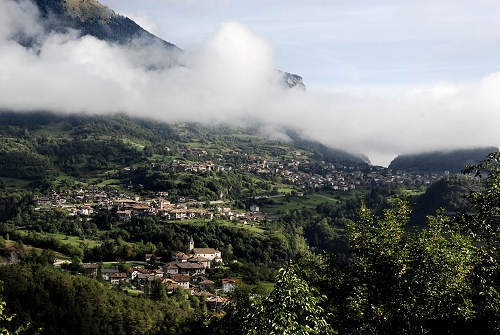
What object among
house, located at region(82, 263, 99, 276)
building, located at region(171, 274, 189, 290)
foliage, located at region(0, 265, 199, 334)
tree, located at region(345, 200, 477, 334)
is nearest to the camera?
tree, located at region(345, 200, 477, 334)

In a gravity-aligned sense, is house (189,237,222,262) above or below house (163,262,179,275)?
above

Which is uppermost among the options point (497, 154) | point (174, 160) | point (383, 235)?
point (497, 154)

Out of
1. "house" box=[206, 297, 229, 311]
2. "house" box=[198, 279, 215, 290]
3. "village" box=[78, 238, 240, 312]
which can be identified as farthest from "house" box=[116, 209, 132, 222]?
"house" box=[206, 297, 229, 311]

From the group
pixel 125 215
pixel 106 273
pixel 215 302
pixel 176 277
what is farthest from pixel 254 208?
pixel 215 302

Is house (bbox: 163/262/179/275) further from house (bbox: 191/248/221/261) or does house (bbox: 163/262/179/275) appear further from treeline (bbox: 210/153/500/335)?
treeline (bbox: 210/153/500/335)

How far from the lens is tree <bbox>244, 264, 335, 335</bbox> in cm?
930

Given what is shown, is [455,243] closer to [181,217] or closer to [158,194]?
[181,217]

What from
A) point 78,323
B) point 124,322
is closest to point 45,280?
point 78,323

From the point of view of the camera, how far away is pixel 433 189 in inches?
5679

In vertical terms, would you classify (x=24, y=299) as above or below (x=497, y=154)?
below

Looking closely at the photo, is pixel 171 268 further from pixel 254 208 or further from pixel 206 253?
pixel 254 208

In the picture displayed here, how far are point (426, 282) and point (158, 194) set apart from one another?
145 meters

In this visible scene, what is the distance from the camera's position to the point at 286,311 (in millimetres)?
9805

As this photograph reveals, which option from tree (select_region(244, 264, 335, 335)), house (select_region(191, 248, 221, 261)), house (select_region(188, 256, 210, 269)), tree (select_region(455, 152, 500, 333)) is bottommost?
house (select_region(188, 256, 210, 269))
